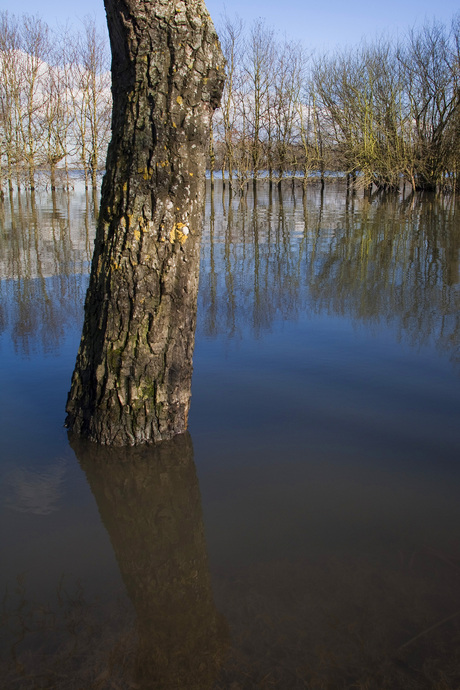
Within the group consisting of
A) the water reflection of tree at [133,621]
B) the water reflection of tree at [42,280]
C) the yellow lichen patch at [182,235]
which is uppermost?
the yellow lichen patch at [182,235]

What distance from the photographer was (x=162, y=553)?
2.28 meters

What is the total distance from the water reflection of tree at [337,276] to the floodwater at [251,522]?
0.20m

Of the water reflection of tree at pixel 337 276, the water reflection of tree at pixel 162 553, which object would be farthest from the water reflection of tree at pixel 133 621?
the water reflection of tree at pixel 337 276

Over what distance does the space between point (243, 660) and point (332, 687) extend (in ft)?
0.94

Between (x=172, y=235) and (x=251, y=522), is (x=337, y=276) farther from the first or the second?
(x=251, y=522)

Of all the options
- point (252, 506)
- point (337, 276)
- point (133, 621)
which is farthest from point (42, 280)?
point (133, 621)

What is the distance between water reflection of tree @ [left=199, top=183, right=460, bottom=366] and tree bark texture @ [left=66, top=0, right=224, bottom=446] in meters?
2.05

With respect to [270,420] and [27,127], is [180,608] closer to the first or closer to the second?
[270,420]

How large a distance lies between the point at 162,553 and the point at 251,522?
1.40 ft

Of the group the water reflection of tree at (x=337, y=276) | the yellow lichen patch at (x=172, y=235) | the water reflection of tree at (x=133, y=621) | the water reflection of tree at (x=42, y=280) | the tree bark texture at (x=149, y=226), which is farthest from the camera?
the water reflection of tree at (x=337, y=276)

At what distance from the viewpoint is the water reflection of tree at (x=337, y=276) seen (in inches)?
219

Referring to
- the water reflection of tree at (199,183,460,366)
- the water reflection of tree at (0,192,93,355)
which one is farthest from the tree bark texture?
the water reflection of tree at (199,183,460,366)

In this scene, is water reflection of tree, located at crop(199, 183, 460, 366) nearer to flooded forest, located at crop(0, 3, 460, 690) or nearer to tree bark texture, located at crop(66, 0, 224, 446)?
flooded forest, located at crop(0, 3, 460, 690)

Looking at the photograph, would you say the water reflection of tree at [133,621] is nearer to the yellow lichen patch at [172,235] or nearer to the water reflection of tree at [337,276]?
the yellow lichen patch at [172,235]
